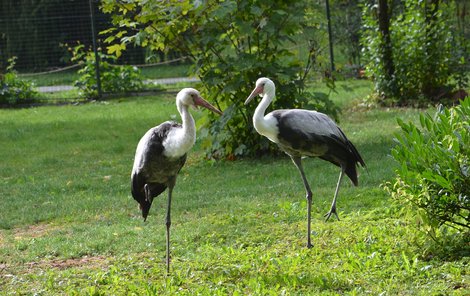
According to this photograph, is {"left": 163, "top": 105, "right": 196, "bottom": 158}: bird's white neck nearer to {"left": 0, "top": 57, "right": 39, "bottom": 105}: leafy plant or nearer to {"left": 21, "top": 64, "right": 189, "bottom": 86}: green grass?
{"left": 0, "top": 57, "right": 39, "bottom": 105}: leafy plant

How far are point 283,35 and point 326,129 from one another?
148 inches

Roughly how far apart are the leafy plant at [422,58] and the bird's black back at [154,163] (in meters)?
8.47

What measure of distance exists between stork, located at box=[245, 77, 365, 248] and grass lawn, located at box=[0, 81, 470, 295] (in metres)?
0.54

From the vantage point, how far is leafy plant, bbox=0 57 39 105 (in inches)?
709

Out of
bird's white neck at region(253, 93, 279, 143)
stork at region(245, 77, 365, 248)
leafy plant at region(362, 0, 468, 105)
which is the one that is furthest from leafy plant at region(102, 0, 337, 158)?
leafy plant at region(362, 0, 468, 105)

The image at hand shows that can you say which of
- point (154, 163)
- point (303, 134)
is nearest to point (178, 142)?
point (154, 163)

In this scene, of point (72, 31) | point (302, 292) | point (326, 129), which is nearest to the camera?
point (302, 292)

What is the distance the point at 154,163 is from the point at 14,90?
39.8ft

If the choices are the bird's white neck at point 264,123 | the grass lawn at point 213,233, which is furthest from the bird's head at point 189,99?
the grass lawn at point 213,233

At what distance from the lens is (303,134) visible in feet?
23.7

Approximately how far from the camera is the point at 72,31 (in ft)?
70.7

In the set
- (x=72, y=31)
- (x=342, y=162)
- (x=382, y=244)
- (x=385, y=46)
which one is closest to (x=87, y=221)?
(x=342, y=162)

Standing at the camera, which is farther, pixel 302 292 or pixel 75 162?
pixel 75 162

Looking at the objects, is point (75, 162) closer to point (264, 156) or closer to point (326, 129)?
point (264, 156)
